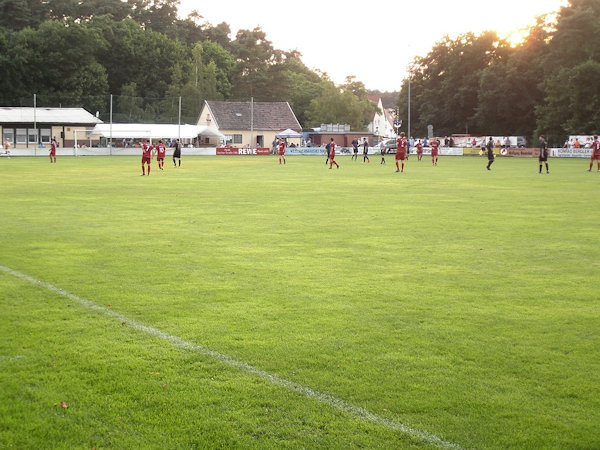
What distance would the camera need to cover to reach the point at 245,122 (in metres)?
94.8

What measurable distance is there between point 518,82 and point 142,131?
4427cm

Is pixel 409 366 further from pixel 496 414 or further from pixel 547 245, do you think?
pixel 547 245

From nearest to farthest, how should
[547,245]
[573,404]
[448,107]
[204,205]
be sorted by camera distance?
[573,404]
[547,245]
[204,205]
[448,107]

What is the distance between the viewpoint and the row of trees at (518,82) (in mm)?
72500

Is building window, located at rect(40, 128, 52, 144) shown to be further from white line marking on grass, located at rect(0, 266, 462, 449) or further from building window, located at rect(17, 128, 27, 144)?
white line marking on grass, located at rect(0, 266, 462, 449)

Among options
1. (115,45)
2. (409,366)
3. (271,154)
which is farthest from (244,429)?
(115,45)

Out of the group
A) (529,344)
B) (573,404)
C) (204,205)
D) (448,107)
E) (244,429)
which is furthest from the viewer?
(448,107)

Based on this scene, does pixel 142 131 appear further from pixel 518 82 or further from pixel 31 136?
pixel 518 82

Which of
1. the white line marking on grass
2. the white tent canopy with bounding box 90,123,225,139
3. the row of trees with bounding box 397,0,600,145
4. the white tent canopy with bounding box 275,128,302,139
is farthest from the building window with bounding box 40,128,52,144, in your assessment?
the white line marking on grass

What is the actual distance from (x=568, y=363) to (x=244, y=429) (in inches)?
127

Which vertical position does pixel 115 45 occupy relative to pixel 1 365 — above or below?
above

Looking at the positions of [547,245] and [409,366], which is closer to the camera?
[409,366]

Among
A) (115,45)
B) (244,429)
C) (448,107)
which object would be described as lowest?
(244,429)

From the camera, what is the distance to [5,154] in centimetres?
6078
